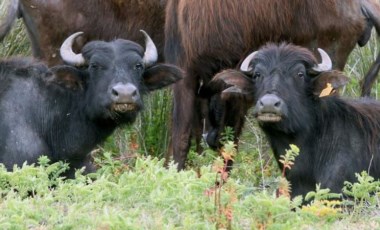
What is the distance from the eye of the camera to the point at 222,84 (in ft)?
37.7

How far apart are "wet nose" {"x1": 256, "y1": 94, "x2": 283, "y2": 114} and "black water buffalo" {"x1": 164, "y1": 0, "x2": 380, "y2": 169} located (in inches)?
64.9

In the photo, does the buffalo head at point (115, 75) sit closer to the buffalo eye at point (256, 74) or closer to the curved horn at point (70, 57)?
the curved horn at point (70, 57)

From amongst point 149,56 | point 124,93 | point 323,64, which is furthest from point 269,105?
point 149,56

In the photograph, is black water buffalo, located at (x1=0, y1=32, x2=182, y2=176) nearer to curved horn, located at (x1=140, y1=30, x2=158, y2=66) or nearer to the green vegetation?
curved horn, located at (x1=140, y1=30, x2=158, y2=66)

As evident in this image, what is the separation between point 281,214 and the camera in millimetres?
7316

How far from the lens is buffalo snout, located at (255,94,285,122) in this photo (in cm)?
944

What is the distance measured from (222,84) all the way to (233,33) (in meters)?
0.58

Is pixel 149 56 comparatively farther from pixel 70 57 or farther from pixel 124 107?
pixel 124 107

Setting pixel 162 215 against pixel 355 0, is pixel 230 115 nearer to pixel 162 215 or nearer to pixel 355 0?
pixel 355 0

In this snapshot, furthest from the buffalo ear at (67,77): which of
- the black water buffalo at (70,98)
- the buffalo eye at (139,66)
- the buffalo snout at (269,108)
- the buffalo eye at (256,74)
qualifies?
the buffalo snout at (269,108)

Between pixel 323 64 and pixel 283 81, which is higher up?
pixel 323 64

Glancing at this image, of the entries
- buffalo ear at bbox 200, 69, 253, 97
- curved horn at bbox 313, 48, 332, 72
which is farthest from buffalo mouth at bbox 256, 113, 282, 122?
curved horn at bbox 313, 48, 332, 72

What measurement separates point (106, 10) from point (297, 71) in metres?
3.61

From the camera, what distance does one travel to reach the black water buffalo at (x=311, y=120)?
32.1 feet
